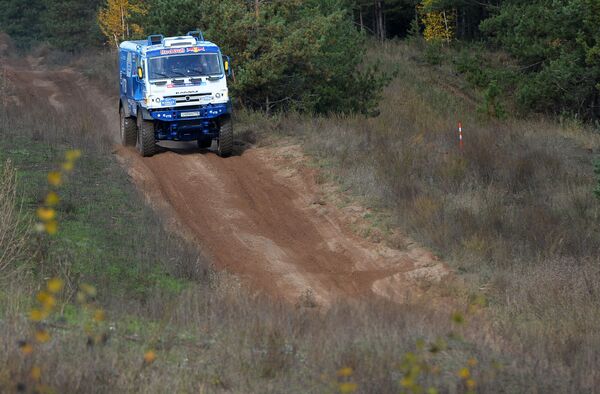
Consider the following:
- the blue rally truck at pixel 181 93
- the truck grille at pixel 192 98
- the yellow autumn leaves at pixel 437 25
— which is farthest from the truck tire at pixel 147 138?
the yellow autumn leaves at pixel 437 25

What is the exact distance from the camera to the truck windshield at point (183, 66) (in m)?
18.3

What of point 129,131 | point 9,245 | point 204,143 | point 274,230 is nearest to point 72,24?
point 129,131

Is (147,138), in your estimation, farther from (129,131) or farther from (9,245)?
(9,245)

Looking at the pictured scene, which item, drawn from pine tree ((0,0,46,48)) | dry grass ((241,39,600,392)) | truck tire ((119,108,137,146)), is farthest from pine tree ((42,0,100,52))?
dry grass ((241,39,600,392))

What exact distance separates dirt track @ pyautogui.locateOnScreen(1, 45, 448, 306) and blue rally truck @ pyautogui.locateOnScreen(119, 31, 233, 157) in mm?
588

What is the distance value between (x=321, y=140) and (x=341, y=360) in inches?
475

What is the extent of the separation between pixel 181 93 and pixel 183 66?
0.66 meters

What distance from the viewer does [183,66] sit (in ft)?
60.3

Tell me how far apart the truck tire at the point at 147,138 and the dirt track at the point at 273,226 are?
218 mm

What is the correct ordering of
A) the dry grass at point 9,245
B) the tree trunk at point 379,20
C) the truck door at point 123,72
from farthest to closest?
the tree trunk at point 379,20, the truck door at point 123,72, the dry grass at point 9,245

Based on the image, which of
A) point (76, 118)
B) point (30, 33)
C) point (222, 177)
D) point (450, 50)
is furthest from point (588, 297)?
point (30, 33)

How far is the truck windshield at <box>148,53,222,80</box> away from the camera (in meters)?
18.3

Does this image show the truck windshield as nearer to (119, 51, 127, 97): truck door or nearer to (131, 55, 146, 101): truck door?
(131, 55, 146, 101): truck door

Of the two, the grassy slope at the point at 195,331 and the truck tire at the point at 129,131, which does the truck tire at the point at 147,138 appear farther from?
the grassy slope at the point at 195,331
